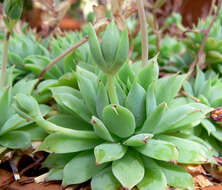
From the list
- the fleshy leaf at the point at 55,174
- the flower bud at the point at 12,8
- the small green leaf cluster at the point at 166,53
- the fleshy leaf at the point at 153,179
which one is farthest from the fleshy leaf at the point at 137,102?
the small green leaf cluster at the point at 166,53

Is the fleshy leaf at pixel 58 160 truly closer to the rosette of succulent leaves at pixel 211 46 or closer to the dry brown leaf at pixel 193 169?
the dry brown leaf at pixel 193 169

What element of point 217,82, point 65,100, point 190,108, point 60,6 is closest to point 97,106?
point 65,100

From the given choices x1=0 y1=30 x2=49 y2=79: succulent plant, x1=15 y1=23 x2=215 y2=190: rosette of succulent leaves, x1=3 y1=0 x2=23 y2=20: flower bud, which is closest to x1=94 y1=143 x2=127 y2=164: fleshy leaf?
x1=15 y1=23 x2=215 y2=190: rosette of succulent leaves

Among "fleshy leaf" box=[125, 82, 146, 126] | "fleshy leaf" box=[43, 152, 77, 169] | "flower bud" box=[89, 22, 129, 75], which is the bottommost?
"fleshy leaf" box=[43, 152, 77, 169]

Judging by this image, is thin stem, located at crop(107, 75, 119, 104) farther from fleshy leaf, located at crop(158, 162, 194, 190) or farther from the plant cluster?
fleshy leaf, located at crop(158, 162, 194, 190)

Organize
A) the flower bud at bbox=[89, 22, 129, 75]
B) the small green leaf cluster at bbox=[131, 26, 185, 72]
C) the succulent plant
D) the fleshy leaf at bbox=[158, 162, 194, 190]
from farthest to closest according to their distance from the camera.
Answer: the small green leaf cluster at bbox=[131, 26, 185, 72]
the succulent plant
the fleshy leaf at bbox=[158, 162, 194, 190]
the flower bud at bbox=[89, 22, 129, 75]

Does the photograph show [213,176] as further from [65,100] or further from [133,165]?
[65,100]

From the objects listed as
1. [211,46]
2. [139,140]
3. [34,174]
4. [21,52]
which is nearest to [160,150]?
[139,140]

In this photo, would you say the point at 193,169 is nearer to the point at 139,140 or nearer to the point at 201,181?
the point at 201,181
